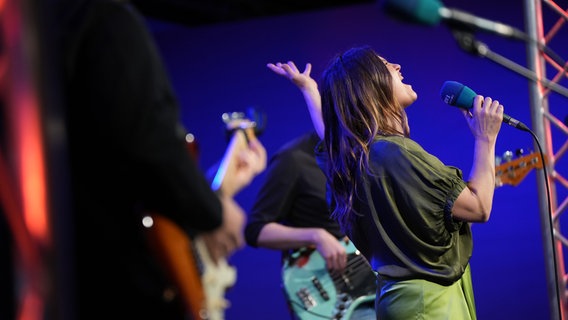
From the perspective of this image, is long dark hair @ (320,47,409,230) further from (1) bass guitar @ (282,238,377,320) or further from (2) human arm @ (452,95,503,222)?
(1) bass guitar @ (282,238,377,320)

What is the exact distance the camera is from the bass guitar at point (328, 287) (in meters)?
3.66

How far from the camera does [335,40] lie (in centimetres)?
645

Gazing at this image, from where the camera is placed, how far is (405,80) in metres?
5.98

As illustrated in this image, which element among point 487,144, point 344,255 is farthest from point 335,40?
point 487,144

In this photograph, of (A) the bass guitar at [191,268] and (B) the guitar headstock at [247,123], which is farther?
(B) the guitar headstock at [247,123]

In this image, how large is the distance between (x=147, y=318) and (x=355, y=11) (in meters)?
5.02

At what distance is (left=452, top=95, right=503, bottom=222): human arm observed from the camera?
264 cm

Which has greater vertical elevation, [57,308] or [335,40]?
[335,40]

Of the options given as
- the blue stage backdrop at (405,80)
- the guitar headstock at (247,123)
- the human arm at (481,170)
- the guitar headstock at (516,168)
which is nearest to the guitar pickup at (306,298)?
the guitar headstock at (516,168)

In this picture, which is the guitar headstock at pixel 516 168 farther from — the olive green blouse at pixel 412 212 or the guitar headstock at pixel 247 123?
the guitar headstock at pixel 247 123

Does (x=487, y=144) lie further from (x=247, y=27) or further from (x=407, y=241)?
(x=247, y=27)

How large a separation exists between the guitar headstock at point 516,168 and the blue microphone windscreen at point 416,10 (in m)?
2.24

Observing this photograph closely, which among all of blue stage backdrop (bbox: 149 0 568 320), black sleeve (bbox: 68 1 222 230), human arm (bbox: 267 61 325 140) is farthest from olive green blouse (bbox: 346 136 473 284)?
blue stage backdrop (bbox: 149 0 568 320)

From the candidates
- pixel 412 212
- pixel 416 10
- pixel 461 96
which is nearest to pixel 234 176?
pixel 416 10
